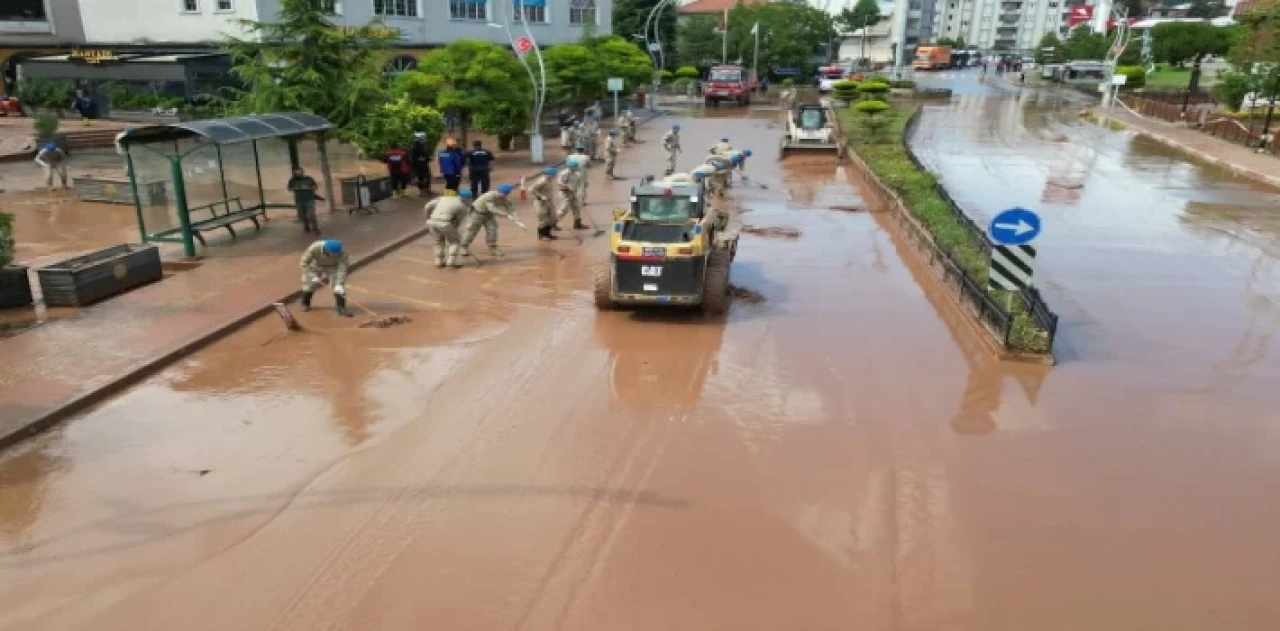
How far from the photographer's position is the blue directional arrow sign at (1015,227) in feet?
34.6

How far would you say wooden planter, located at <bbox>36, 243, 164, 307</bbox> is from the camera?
11.8m

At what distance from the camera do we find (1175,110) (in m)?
40.3

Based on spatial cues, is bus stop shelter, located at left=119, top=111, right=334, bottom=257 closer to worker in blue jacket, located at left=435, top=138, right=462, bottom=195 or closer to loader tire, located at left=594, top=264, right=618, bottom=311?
worker in blue jacket, located at left=435, top=138, right=462, bottom=195

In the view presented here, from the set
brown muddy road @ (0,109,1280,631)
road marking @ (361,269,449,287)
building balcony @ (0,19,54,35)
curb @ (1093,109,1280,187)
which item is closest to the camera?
brown muddy road @ (0,109,1280,631)

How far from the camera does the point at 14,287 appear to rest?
1171cm

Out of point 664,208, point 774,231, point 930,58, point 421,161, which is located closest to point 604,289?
point 664,208

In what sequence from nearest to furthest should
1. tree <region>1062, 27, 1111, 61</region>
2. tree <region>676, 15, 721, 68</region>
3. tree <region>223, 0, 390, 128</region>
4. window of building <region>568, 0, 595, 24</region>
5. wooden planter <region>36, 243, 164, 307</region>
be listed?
wooden planter <region>36, 243, 164, 307</region> → tree <region>223, 0, 390, 128</region> → window of building <region>568, 0, 595, 24</region> → tree <region>676, 15, 721, 68</region> → tree <region>1062, 27, 1111, 61</region>

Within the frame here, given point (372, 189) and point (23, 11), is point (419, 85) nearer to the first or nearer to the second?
point (372, 189)

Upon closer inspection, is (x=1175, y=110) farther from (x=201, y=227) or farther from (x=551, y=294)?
(x=201, y=227)

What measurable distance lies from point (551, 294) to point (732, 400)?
183 inches

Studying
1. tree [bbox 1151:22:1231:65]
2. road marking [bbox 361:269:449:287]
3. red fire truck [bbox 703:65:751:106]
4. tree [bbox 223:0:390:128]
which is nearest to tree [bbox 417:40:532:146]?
tree [bbox 223:0:390:128]

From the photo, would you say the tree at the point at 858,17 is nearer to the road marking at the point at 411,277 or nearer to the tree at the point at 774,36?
the tree at the point at 774,36

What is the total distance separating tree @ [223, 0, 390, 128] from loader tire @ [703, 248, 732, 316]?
9998 millimetres

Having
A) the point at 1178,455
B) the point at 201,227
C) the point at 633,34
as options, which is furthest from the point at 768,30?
the point at 1178,455
